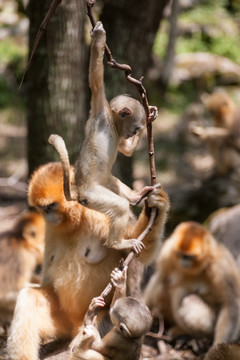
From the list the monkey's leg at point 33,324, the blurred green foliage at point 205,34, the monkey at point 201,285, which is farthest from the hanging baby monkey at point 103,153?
the blurred green foliage at point 205,34

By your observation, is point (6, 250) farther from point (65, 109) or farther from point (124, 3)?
point (124, 3)

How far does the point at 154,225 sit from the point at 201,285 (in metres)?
3.12

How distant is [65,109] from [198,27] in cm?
1308

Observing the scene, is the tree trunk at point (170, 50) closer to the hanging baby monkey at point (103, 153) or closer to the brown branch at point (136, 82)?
the hanging baby monkey at point (103, 153)

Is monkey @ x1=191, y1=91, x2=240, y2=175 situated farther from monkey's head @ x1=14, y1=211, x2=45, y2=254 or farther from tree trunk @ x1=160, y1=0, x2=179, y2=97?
monkey's head @ x1=14, y1=211, x2=45, y2=254

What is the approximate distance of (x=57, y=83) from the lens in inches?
254

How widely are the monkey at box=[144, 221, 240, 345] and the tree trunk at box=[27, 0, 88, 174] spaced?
1.72 meters

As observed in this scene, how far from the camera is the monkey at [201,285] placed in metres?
6.60

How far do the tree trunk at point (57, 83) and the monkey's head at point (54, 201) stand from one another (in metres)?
2.03

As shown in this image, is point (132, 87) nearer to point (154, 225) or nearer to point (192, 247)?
point (192, 247)

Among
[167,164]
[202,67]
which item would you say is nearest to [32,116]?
[167,164]

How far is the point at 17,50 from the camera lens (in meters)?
15.6

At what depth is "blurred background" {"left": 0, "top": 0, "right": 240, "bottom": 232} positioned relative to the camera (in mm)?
6418

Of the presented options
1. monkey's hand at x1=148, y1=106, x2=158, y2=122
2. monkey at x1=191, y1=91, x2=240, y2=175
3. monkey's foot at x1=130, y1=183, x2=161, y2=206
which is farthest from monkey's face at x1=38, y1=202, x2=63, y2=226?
monkey at x1=191, y1=91, x2=240, y2=175
